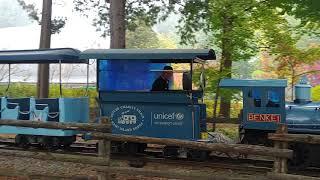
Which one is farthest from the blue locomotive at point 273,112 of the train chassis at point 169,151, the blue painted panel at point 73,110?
the blue painted panel at point 73,110

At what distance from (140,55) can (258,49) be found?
683 cm

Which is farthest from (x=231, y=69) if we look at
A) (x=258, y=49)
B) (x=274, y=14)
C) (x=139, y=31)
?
(x=139, y=31)

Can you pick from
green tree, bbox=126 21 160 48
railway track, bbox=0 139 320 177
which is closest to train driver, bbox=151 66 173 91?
railway track, bbox=0 139 320 177

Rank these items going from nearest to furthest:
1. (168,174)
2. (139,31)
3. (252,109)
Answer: (168,174), (252,109), (139,31)

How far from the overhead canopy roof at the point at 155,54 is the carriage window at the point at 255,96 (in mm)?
1392

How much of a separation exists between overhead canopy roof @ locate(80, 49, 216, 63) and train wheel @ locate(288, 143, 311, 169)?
312 cm

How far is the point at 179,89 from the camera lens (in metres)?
11.7

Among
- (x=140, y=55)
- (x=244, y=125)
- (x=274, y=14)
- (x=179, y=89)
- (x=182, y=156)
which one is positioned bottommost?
(x=182, y=156)

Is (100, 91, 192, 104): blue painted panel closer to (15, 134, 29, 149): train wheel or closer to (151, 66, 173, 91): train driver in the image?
(151, 66, 173, 91): train driver

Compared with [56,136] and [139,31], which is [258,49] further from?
[139,31]

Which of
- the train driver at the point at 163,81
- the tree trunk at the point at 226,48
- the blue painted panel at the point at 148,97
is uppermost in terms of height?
the tree trunk at the point at 226,48

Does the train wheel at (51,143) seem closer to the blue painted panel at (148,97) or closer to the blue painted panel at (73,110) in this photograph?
the blue painted panel at (73,110)

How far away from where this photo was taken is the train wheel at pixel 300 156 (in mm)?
11125

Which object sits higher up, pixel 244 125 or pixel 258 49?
pixel 258 49
